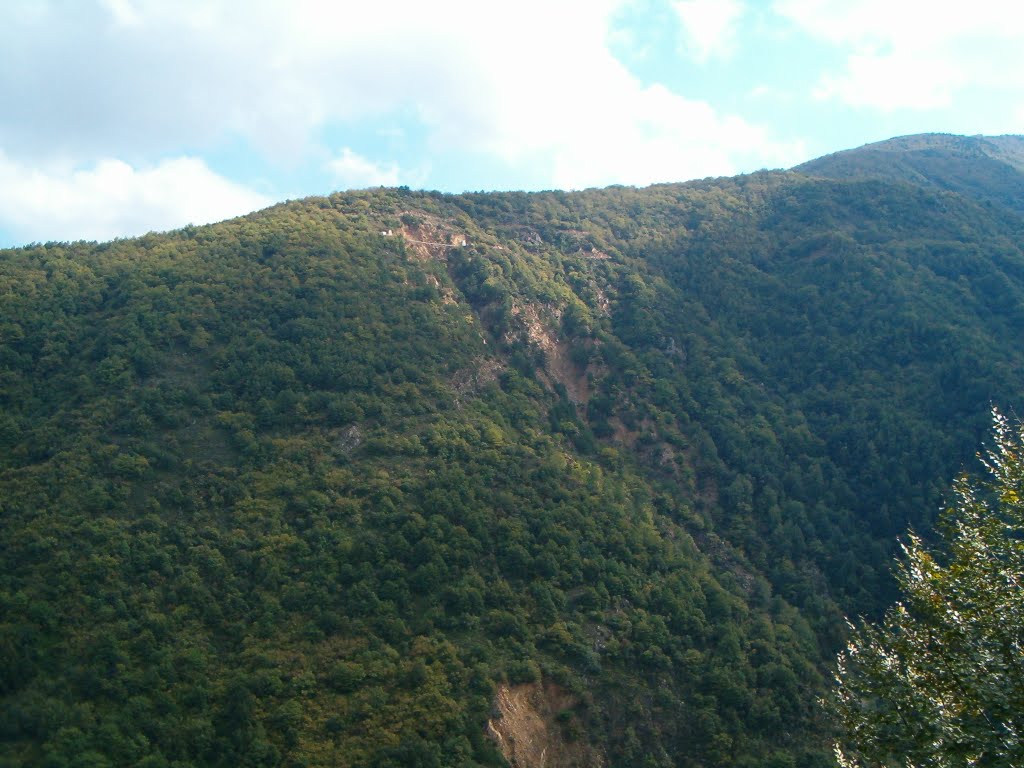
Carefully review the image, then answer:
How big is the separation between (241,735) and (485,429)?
71.0 feet

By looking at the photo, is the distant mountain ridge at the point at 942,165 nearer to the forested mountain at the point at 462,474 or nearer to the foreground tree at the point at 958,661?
the forested mountain at the point at 462,474

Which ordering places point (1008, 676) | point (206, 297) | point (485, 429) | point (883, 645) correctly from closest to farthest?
point (1008, 676)
point (883, 645)
point (485, 429)
point (206, 297)

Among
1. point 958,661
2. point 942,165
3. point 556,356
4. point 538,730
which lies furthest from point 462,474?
point 942,165

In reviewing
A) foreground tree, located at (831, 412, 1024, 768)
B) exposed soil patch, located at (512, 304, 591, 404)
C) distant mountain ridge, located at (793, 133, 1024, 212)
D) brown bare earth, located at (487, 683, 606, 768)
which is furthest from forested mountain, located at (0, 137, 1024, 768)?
distant mountain ridge, located at (793, 133, 1024, 212)

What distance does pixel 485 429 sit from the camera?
48.4 metres

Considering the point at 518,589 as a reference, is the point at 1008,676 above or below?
above

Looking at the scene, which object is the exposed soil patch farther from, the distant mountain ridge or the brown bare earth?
the distant mountain ridge

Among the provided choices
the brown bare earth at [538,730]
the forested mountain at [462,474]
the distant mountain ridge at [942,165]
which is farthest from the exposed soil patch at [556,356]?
the distant mountain ridge at [942,165]

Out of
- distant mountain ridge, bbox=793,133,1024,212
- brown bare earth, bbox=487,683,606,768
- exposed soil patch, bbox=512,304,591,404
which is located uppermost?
distant mountain ridge, bbox=793,133,1024,212

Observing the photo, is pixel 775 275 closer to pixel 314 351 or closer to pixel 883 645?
pixel 314 351

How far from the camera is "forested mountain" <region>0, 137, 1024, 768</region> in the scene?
33906mm

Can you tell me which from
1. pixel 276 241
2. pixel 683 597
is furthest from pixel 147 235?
pixel 683 597

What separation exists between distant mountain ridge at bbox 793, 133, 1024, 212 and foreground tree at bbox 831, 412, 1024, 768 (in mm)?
92370

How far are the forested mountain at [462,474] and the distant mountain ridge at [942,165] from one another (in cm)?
3595
